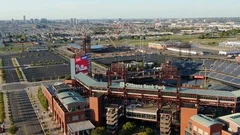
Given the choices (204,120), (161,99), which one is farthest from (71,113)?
(204,120)

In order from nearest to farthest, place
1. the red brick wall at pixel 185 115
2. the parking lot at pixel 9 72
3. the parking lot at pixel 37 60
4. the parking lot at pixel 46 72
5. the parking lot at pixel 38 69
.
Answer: the red brick wall at pixel 185 115 → the parking lot at pixel 9 72 → the parking lot at pixel 46 72 → the parking lot at pixel 38 69 → the parking lot at pixel 37 60

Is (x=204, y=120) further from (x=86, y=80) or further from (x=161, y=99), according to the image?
(x=86, y=80)

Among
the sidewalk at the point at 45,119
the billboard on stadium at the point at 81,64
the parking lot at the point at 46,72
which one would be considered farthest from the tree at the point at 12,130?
the parking lot at the point at 46,72

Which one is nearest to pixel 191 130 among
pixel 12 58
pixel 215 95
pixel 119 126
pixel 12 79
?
pixel 215 95

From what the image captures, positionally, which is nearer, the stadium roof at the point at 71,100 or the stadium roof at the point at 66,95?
the stadium roof at the point at 71,100

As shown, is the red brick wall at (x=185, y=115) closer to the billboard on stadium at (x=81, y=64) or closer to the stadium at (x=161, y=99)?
the stadium at (x=161, y=99)

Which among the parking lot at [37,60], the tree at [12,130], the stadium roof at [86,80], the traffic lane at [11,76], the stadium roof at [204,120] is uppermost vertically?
the stadium roof at [86,80]

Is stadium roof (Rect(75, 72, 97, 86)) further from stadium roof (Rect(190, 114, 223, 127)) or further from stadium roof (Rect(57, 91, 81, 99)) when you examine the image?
stadium roof (Rect(190, 114, 223, 127))
